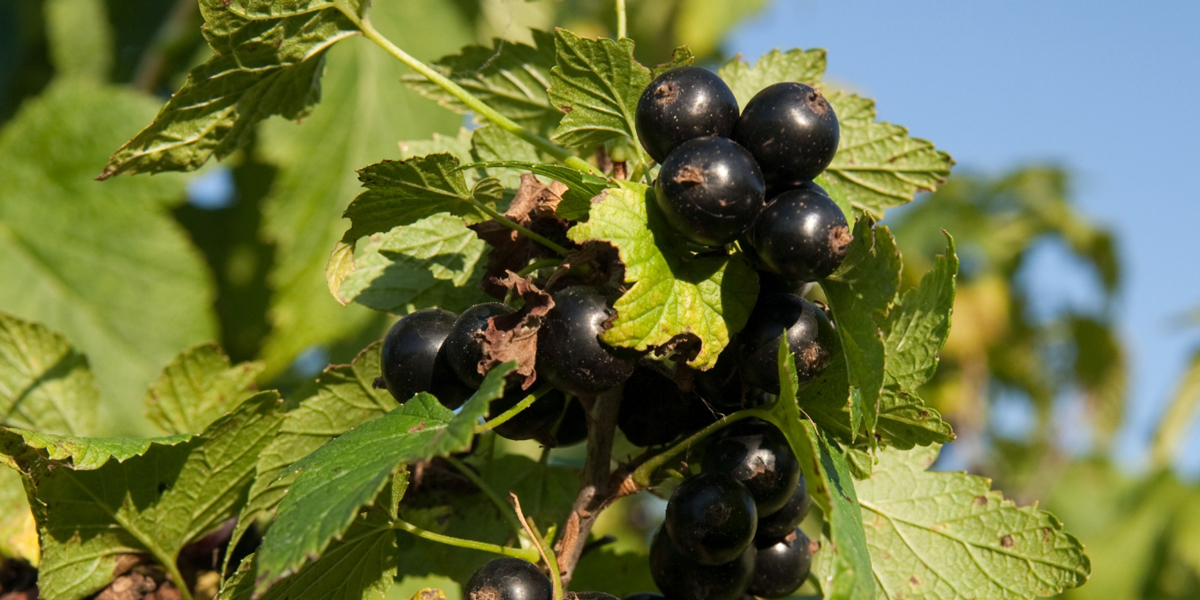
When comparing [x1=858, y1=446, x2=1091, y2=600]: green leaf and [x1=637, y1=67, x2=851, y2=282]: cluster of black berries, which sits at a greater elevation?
[x1=637, y1=67, x2=851, y2=282]: cluster of black berries

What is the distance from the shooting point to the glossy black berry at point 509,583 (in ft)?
3.20

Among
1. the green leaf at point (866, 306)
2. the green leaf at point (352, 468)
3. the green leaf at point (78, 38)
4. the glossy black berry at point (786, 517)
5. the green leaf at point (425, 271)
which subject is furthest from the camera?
the green leaf at point (78, 38)

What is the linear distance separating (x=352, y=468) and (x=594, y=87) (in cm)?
48

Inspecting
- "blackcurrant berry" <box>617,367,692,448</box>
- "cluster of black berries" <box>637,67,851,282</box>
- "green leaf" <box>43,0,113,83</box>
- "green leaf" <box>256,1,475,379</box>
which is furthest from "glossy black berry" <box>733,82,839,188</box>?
"green leaf" <box>43,0,113,83</box>

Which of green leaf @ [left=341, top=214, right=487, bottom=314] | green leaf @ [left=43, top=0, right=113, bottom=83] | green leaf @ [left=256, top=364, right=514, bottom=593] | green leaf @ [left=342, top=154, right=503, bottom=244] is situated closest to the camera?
green leaf @ [left=256, top=364, right=514, bottom=593]

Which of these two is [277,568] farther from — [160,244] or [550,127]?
[160,244]

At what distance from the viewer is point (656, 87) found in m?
1.04

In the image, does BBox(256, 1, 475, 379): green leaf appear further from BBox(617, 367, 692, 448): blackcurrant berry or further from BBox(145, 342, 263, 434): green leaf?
BBox(617, 367, 692, 448): blackcurrant berry

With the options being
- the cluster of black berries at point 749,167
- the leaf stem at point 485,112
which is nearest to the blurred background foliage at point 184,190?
the leaf stem at point 485,112

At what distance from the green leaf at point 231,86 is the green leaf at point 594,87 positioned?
0.32m

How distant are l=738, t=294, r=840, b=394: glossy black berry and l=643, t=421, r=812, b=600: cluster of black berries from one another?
3.0 inches

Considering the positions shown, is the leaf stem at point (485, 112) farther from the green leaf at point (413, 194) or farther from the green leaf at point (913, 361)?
the green leaf at point (913, 361)

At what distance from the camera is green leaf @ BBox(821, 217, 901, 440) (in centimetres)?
92

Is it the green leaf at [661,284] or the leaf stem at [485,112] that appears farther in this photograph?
the leaf stem at [485,112]
